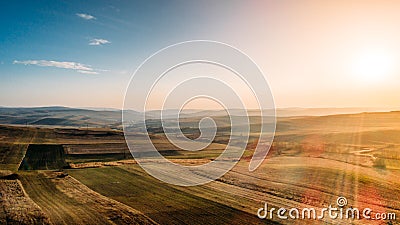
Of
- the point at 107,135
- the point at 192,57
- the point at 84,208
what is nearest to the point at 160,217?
the point at 84,208

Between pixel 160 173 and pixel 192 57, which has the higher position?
pixel 192 57

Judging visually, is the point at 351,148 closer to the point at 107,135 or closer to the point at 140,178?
the point at 140,178

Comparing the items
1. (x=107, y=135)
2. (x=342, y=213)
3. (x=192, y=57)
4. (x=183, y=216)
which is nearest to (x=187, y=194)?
(x=183, y=216)

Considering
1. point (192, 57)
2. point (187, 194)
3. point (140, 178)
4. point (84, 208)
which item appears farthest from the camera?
point (140, 178)

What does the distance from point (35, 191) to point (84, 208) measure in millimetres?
7500

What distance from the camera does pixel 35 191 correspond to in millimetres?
24125

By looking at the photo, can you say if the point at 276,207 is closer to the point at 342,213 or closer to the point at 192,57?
the point at 342,213

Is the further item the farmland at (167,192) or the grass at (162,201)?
the farmland at (167,192)

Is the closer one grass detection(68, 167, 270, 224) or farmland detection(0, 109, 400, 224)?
grass detection(68, 167, 270, 224)

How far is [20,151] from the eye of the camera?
47.5 metres

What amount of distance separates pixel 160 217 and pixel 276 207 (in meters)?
7.32

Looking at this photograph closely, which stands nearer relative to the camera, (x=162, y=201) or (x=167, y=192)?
(x=162, y=201)

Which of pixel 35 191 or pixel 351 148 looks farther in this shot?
pixel 351 148

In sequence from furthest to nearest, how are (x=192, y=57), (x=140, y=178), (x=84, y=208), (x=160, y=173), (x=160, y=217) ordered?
(x=160, y=173) < (x=140, y=178) < (x=84, y=208) < (x=160, y=217) < (x=192, y=57)
